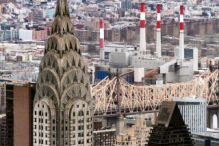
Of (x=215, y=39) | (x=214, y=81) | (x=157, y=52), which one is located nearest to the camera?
(x=214, y=81)

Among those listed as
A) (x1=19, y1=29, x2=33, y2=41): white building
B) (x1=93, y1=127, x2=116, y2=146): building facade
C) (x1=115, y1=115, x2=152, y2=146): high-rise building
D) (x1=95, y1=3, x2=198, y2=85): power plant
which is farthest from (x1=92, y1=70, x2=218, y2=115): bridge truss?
(x1=19, y1=29, x2=33, y2=41): white building

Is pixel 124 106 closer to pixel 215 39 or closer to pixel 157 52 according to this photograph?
pixel 157 52

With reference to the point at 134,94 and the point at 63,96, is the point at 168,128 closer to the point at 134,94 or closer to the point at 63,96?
the point at 63,96

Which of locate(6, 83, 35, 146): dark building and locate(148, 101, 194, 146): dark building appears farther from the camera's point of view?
locate(6, 83, 35, 146): dark building

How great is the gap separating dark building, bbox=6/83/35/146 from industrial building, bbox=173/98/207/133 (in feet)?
55.4

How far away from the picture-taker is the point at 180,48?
8575 centimetres

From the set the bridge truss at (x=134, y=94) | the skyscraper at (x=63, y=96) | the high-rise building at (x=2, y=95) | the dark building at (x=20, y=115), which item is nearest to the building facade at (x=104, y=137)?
the high-rise building at (x=2, y=95)

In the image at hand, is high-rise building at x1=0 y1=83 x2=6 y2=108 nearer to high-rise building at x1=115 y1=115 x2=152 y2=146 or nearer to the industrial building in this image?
the industrial building

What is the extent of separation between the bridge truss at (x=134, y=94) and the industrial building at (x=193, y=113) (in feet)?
19.0

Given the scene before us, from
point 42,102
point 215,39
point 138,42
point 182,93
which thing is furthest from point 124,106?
point 42,102

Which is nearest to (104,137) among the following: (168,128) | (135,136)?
(135,136)

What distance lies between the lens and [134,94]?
240 ft

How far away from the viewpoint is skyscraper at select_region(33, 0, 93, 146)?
36.1 metres

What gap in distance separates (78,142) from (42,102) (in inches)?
45.7
